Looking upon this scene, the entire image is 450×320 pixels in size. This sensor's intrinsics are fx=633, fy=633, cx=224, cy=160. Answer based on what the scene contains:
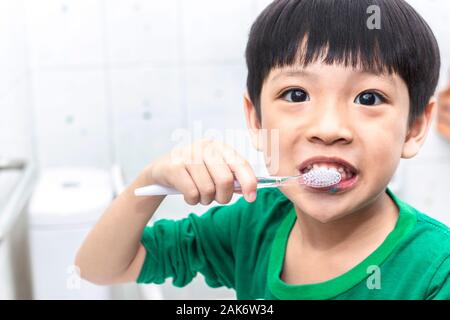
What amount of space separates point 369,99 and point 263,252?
0.18 metres

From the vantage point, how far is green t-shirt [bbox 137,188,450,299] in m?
0.44

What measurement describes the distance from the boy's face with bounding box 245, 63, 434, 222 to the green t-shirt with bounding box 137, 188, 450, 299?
0.04 m

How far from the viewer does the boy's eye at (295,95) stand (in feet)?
1.39

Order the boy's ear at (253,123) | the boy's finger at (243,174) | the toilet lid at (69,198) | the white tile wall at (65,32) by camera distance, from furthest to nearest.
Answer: the white tile wall at (65,32) < the toilet lid at (69,198) < the boy's ear at (253,123) < the boy's finger at (243,174)

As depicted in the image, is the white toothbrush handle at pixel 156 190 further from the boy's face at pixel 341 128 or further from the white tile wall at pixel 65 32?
the white tile wall at pixel 65 32

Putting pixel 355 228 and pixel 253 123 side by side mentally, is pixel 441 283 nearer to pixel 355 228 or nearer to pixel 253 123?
pixel 355 228

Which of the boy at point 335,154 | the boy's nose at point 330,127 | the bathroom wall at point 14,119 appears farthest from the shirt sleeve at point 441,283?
the bathroom wall at point 14,119

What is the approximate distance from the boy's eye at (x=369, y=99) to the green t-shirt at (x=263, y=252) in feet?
0.31

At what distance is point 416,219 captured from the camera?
1.48 ft

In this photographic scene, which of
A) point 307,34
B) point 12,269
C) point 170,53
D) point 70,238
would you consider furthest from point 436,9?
point 12,269

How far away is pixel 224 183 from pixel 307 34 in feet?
0.39

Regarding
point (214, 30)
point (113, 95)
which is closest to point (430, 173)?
point (214, 30)

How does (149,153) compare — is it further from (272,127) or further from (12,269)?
(272,127)

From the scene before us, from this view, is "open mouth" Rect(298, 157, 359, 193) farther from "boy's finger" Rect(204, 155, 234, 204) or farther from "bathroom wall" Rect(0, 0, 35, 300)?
"bathroom wall" Rect(0, 0, 35, 300)
